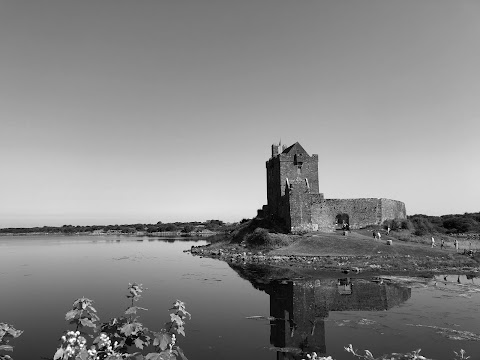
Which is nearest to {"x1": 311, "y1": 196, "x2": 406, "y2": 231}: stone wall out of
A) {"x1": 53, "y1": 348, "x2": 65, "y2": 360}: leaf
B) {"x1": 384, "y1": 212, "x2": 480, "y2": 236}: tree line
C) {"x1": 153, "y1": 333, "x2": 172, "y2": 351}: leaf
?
{"x1": 384, "y1": 212, "x2": 480, "y2": 236}: tree line

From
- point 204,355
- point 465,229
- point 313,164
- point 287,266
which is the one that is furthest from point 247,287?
point 465,229

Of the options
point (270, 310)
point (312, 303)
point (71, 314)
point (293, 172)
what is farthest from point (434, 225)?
point (71, 314)

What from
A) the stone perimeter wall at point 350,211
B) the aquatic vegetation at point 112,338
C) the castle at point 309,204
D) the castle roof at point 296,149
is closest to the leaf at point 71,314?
the aquatic vegetation at point 112,338

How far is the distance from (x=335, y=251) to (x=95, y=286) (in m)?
24.4

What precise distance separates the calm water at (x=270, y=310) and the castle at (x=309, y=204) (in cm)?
1486

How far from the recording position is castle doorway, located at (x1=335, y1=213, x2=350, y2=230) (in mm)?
50909

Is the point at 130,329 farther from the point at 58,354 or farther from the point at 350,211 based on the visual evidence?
the point at 350,211

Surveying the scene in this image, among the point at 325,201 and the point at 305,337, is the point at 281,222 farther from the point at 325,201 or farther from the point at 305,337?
the point at 305,337

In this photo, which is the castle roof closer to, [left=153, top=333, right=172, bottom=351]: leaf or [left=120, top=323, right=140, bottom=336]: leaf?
[left=120, top=323, right=140, bottom=336]: leaf

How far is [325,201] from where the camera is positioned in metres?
49.5

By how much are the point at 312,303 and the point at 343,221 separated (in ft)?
111

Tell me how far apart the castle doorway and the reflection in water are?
2236 cm

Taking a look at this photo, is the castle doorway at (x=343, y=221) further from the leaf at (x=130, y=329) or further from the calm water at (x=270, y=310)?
the leaf at (x=130, y=329)

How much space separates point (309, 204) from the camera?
155ft
